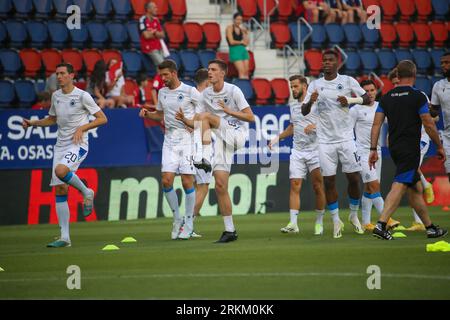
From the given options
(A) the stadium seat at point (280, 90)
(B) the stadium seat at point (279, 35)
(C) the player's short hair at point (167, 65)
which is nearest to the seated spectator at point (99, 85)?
(A) the stadium seat at point (280, 90)

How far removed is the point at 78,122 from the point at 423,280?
757 centimetres

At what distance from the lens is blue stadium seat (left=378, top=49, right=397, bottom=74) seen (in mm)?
29922

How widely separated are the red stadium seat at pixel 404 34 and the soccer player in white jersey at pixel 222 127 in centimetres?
1657

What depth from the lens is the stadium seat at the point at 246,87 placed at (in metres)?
26.5

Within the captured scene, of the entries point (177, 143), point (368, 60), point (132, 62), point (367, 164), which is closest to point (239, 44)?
point (132, 62)

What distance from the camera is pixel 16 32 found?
25.6m

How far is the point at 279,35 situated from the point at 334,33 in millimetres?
1775

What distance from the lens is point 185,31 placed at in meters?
28.0

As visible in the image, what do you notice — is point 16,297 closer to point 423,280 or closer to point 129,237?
point 423,280

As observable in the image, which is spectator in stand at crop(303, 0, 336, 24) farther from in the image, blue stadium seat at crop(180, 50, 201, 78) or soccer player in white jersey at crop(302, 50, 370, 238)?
soccer player in white jersey at crop(302, 50, 370, 238)

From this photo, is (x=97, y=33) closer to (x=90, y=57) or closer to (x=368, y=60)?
(x=90, y=57)

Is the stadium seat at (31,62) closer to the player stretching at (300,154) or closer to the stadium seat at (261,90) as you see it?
the stadium seat at (261,90)

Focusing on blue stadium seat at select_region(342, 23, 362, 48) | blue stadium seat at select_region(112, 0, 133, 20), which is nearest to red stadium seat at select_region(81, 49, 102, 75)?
blue stadium seat at select_region(112, 0, 133, 20)
